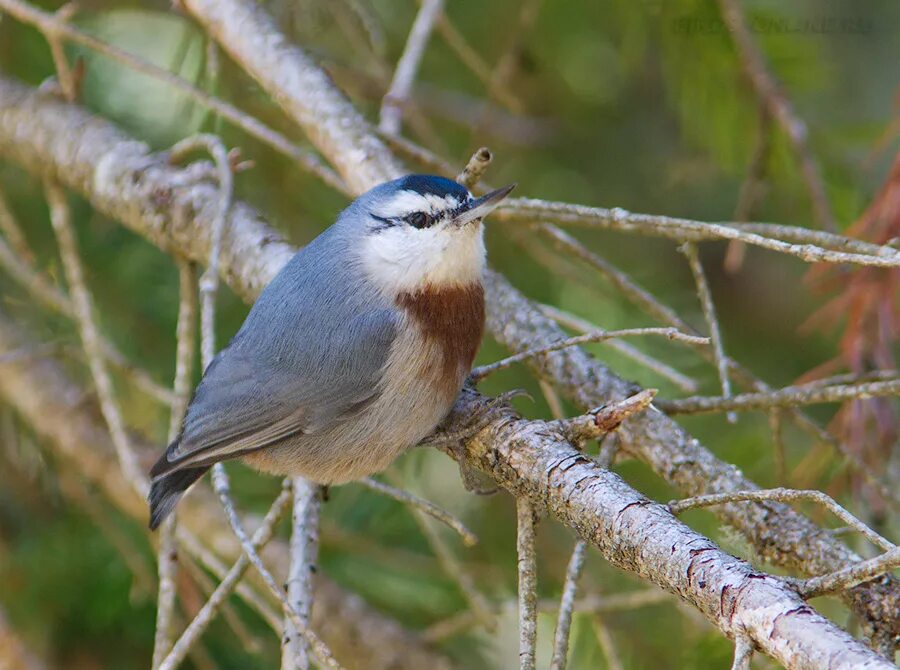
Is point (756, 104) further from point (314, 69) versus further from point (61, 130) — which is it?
point (61, 130)

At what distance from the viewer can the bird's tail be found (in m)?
2.37

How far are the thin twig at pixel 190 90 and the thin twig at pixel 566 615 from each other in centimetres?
131

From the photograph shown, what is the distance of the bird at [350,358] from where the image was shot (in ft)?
8.01

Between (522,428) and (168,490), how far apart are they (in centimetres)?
93

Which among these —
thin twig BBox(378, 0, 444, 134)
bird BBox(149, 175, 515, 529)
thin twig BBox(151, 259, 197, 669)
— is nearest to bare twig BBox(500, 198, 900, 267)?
bird BBox(149, 175, 515, 529)

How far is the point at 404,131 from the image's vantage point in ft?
12.9

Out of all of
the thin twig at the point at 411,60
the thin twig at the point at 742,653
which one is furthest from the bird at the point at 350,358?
the thin twig at the point at 742,653

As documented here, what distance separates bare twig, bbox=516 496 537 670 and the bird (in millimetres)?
706

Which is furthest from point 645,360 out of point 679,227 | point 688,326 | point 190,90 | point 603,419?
point 190,90

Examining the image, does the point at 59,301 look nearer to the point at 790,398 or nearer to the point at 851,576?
the point at 790,398

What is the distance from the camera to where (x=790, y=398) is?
6.49ft

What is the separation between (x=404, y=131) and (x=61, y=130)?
1.25 m

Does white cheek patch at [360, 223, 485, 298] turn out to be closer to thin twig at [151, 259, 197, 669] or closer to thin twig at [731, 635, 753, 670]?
thin twig at [151, 259, 197, 669]

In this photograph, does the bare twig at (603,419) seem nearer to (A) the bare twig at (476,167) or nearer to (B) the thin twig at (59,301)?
(A) the bare twig at (476,167)
